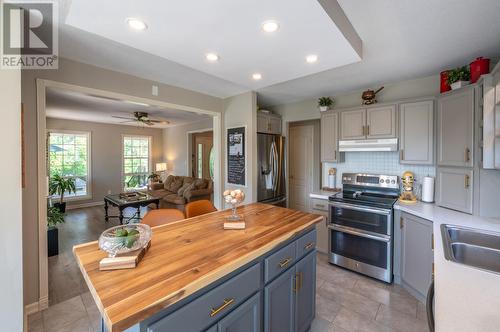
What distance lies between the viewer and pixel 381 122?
289 centimetres

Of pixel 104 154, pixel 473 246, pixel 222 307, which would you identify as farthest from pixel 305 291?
pixel 104 154

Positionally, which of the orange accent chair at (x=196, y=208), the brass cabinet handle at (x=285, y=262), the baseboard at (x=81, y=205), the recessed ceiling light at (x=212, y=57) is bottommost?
the baseboard at (x=81, y=205)

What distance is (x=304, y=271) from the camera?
5.58 feet

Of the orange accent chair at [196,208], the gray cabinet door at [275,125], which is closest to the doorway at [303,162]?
the gray cabinet door at [275,125]

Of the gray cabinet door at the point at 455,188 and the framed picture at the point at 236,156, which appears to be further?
the framed picture at the point at 236,156

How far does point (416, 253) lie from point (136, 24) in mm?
3261

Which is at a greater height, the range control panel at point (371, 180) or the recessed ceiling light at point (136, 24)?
the recessed ceiling light at point (136, 24)

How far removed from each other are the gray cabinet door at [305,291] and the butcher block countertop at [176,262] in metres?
0.30

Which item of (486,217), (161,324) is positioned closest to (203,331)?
(161,324)

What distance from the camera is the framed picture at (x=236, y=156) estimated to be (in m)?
3.56

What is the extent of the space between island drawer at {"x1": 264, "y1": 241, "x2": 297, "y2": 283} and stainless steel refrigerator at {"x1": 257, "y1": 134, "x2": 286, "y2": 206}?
6.59 feet

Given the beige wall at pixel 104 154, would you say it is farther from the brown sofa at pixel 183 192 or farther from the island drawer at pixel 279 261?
the island drawer at pixel 279 261

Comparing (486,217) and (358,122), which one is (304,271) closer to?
(486,217)

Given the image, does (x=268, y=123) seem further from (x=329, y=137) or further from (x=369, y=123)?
(x=369, y=123)
